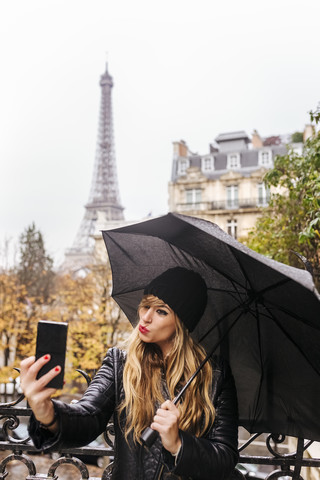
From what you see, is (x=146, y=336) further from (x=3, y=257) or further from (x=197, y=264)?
(x=3, y=257)

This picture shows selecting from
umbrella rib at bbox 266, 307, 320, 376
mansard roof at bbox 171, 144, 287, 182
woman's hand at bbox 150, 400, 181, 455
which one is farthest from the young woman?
mansard roof at bbox 171, 144, 287, 182

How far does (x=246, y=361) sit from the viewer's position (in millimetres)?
2395

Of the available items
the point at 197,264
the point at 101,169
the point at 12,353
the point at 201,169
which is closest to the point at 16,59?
the point at 12,353

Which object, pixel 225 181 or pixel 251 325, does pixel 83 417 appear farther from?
pixel 225 181

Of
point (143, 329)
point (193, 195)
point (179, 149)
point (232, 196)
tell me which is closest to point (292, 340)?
point (143, 329)

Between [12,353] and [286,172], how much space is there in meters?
16.6

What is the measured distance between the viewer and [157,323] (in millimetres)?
2162

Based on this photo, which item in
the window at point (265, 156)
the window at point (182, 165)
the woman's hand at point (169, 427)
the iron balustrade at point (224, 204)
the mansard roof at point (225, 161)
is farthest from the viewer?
the window at point (182, 165)

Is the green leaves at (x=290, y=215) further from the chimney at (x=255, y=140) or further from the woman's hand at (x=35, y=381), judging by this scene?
the chimney at (x=255, y=140)

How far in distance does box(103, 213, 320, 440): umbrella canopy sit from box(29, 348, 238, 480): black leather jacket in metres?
0.20

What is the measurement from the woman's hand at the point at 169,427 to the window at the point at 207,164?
1434 inches

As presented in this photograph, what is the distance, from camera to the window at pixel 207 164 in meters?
37.5

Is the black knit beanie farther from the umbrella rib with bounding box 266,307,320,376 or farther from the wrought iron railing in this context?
the wrought iron railing

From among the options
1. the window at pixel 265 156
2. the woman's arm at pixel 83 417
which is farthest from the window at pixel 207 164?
the woman's arm at pixel 83 417
